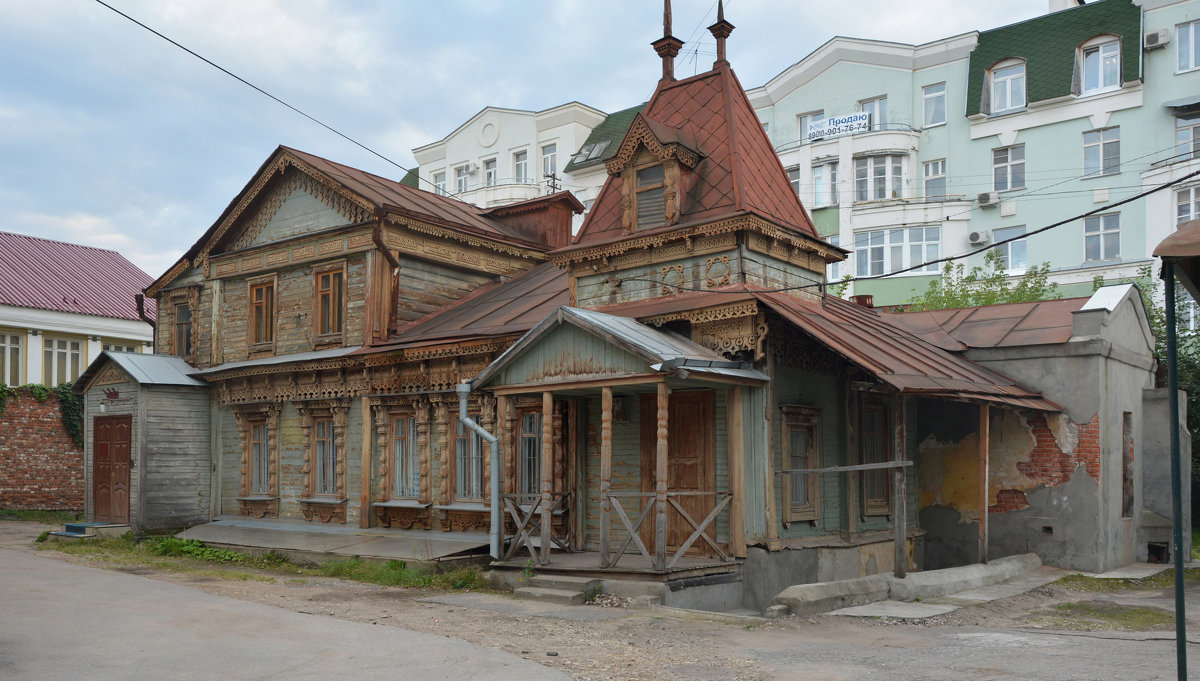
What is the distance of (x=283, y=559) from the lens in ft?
53.7

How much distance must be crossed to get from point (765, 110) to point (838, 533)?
85.5ft

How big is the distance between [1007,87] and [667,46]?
20825 millimetres

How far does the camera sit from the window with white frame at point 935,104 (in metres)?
33.8

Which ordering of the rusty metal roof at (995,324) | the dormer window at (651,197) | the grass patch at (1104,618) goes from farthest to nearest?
1. the rusty metal roof at (995,324)
2. the dormer window at (651,197)
3. the grass patch at (1104,618)

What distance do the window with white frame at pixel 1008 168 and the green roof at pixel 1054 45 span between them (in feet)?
5.35

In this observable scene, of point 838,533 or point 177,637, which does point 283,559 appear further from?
point 838,533

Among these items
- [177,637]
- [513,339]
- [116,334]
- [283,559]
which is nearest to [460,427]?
[513,339]

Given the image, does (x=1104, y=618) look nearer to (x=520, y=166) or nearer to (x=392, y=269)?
(x=392, y=269)

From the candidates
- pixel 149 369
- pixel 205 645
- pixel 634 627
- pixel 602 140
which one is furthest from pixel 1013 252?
pixel 205 645

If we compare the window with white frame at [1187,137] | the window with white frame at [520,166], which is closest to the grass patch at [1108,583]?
the window with white frame at [1187,137]

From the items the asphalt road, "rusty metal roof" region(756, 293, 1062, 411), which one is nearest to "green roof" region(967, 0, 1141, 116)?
"rusty metal roof" region(756, 293, 1062, 411)

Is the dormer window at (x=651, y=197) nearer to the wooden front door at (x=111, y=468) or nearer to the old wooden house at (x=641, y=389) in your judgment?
the old wooden house at (x=641, y=389)

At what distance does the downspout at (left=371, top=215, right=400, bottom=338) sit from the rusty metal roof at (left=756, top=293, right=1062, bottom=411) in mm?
7546

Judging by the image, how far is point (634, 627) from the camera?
10219 millimetres
